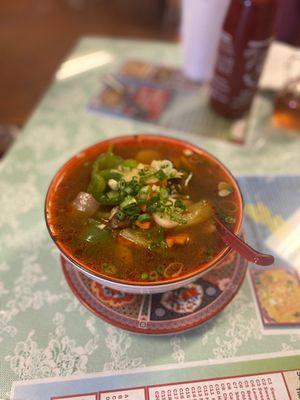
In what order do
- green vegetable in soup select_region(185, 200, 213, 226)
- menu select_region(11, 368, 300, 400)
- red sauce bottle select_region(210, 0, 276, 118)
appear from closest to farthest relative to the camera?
1. menu select_region(11, 368, 300, 400)
2. green vegetable in soup select_region(185, 200, 213, 226)
3. red sauce bottle select_region(210, 0, 276, 118)

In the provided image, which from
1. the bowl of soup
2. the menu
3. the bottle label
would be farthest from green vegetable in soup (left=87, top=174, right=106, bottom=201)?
the bottle label

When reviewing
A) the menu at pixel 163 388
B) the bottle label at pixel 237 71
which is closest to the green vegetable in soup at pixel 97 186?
the menu at pixel 163 388

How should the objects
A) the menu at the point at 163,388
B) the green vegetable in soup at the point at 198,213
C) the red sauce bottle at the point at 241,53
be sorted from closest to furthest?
the menu at the point at 163,388, the green vegetable in soup at the point at 198,213, the red sauce bottle at the point at 241,53

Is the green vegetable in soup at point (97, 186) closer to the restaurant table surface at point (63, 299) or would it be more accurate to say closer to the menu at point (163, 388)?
the restaurant table surface at point (63, 299)

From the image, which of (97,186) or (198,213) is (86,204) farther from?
(198,213)

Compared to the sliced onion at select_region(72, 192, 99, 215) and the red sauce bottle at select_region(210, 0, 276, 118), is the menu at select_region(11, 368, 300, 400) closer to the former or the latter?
the sliced onion at select_region(72, 192, 99, 215)

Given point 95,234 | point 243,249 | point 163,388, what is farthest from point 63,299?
point 243,249

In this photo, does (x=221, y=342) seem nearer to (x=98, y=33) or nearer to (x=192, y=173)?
(x=192, y=173)
